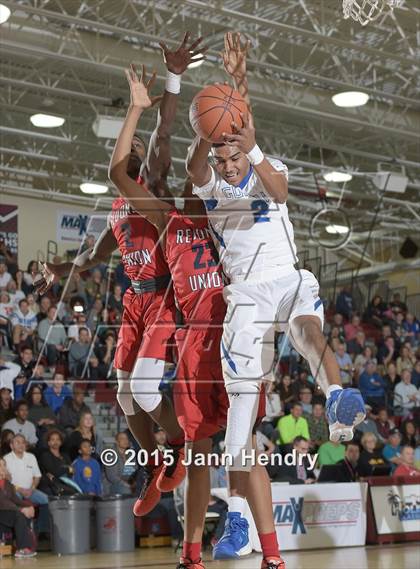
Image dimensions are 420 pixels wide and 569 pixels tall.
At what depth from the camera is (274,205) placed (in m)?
5.63

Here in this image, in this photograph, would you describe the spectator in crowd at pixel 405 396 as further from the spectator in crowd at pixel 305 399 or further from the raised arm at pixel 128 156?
the raised arm at pixel 128 156

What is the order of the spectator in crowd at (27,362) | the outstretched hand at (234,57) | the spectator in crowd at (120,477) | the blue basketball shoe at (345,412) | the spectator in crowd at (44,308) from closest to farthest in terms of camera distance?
1. the blue basketball shoe at (345,412)
2. the outstretched hand at (234,57)
3. the spectator in crowd at (120,477)
4. the spectator in crowd at (27,362)
5. the spectator in crowd at (44,308)

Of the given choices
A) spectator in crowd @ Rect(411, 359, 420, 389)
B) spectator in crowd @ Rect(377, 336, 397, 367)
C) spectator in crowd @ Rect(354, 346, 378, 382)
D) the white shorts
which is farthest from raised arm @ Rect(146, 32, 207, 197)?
spectator in crowd @ Rect(377, 336, 397, 367)

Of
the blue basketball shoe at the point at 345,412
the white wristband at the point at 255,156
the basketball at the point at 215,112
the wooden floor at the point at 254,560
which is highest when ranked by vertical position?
the basketball at the point at 215,112

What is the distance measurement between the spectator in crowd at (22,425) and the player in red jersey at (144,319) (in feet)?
23.6

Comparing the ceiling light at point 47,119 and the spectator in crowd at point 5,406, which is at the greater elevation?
the ceiling light at point 47,119

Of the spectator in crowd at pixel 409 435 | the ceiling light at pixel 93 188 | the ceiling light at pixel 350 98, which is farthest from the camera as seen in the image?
the ceiling light at pixel 93 188

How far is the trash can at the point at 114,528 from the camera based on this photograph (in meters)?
12.9

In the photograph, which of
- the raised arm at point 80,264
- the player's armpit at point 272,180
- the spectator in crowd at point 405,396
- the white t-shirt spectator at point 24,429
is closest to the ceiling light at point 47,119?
the white t-shirt spectator at point 24,429

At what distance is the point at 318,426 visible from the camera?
15.3 metres

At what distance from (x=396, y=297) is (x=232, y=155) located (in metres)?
23.1

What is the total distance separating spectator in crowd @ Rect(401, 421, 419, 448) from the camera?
16688mm

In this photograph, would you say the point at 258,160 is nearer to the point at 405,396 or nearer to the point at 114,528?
the point at 114,528

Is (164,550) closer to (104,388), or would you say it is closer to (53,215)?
(104,388)
